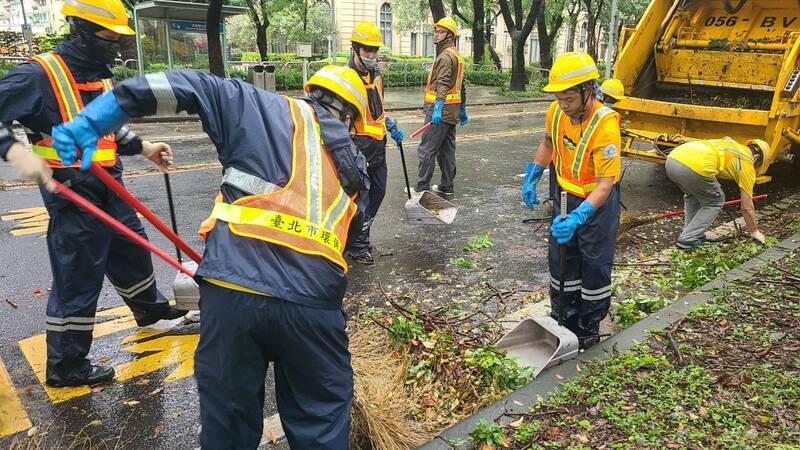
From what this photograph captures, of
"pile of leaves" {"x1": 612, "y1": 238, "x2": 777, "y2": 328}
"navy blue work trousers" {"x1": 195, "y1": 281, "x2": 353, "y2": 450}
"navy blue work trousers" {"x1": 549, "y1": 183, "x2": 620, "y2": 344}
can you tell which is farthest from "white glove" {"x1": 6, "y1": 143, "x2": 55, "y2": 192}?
"pile of leaves" {"x1": 612, "y1": 238, "x2": 777, "y2": 328}

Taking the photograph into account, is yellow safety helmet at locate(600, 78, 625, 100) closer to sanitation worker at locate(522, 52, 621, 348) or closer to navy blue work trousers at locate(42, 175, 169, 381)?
sanitation worker at locate(522, 52, 621, 348)

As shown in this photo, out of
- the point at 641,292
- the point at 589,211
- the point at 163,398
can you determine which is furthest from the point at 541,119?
the point at 163,398

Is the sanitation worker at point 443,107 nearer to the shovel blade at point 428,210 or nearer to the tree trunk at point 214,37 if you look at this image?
the shovel blade at point 428,210

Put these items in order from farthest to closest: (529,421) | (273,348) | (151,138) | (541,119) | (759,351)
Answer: (541,119), (151,138), (759,351), (529,421), (273,348)

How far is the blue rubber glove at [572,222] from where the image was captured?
3324mm

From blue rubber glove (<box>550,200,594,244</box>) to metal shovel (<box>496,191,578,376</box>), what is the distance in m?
0.10

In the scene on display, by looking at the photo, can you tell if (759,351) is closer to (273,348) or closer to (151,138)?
(273,348)

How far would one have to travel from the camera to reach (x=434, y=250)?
550cm

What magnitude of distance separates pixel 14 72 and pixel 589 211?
3007 mm

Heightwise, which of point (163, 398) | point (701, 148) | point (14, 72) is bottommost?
point (163, 398)

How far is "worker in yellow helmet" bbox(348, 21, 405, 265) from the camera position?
5.00 meters

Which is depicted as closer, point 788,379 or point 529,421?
point 529,421

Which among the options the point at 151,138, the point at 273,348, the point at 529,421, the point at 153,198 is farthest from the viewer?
the point at 151,138

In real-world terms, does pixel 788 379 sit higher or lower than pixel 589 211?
lower
